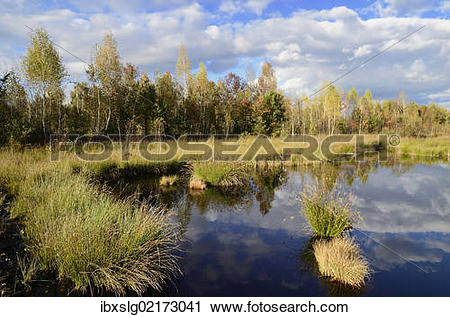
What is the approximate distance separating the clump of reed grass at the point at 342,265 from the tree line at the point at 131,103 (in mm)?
13759

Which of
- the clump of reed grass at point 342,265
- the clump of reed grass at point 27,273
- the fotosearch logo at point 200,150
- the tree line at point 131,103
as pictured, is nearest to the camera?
the clump of reed grass at point 27,273

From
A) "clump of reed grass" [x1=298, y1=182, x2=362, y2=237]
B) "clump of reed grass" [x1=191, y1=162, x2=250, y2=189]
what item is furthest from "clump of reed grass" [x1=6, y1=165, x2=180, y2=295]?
"clump of reed grass" [x1=191, y1=162, x2=250, y2=189]

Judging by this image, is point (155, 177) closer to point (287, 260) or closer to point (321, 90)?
point (287, 260)

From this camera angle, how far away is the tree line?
766 inches

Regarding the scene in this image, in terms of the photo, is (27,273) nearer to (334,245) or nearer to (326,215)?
(334,245)

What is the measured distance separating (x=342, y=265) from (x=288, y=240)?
1688 millimetres

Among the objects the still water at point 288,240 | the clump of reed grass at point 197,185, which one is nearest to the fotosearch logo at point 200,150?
the clump of reed grass at point 197,185

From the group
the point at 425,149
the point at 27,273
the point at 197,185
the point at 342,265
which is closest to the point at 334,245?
the point at 342,265

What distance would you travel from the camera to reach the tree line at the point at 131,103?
19.5 meters

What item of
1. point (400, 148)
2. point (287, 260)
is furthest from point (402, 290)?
point (400, 148)

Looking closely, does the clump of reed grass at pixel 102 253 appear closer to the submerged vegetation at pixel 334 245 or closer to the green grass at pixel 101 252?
the green grass at pixel 101 252

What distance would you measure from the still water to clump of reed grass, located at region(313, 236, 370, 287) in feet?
0.47

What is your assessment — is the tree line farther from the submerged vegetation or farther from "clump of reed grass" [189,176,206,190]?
the submerged vegetation

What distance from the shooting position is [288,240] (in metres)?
5.98
